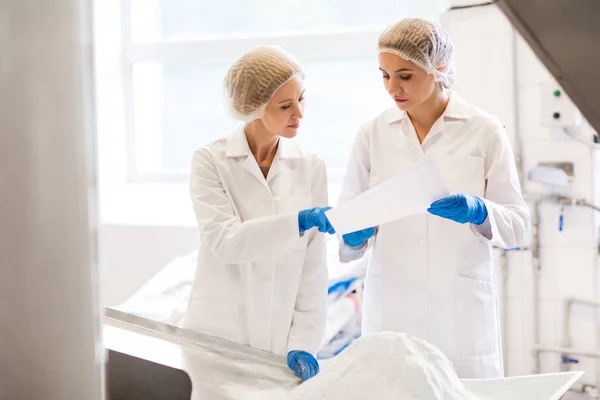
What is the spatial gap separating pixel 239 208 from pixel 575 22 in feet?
3.50

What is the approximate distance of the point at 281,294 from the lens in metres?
1.45

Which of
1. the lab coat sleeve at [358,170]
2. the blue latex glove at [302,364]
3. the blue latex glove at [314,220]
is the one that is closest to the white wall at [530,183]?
the lab coat sleeve at [358,170]

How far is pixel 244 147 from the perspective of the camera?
1559mm

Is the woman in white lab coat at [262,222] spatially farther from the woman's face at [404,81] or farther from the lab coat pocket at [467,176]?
the lab coat pocket at [467,176]

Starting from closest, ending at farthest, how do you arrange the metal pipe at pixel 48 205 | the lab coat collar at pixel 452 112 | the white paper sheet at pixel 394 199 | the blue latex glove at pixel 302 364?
the metal pipe at pixel 48 205 < the blue latex glove at pixel 302 364 < the white paper sheet at pixel 394 199 < the lab coat collar at pixel 452 112

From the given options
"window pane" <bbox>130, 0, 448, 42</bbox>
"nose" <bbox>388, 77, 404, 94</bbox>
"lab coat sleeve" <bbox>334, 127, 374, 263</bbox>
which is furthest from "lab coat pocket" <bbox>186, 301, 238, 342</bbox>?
"window pane" <bbox>130, 0, 448, 42</bbox>

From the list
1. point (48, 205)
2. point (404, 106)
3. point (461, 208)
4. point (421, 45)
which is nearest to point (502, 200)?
point (461, 208)

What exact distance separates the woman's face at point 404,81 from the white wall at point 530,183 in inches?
50.0

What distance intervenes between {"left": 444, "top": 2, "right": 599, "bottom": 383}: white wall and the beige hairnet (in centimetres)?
148

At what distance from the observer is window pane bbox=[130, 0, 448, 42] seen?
10.5 ft

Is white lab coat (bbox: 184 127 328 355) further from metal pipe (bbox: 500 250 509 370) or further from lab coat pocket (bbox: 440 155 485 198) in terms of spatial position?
metal pipe (bbox: 500 250 509 370)

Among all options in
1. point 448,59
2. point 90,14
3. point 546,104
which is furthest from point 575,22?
point 546,104

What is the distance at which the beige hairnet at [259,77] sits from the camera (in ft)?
5.08

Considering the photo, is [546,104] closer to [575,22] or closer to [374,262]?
[374,262]
